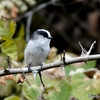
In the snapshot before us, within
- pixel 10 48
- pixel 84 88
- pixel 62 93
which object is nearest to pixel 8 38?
pixel 10 48

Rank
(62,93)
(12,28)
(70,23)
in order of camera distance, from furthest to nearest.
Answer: (70,23) < (62,93) < (12,28)

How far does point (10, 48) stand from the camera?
1796 mm

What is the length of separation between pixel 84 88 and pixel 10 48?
0.56 metres

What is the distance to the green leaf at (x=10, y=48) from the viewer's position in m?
1.78

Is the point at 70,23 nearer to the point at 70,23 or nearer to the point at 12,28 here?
the point at 70,23

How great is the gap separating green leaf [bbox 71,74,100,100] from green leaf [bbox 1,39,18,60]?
0.47 metres

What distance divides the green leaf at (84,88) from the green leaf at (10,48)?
0.47 m

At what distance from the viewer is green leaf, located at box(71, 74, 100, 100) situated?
208 cm

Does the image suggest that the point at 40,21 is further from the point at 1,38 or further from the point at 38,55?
the point at 1,38

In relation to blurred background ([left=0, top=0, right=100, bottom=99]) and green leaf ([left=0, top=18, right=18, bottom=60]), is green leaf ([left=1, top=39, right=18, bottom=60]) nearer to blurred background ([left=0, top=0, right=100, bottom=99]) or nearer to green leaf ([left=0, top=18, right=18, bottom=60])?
green leaf ([left=0, top=18, right=18, bottom=60])

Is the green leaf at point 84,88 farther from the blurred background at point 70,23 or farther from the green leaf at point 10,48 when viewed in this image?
the blurred background at point 70,23

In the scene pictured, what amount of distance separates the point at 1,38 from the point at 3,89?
1297mm

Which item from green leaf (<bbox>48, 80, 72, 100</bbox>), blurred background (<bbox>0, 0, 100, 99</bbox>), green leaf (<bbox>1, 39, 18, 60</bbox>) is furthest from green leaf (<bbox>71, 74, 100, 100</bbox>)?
blurred background (<bbox>0, 0, 100, 99</bbox>)

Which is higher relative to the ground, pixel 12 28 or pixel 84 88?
pixel 12 28
